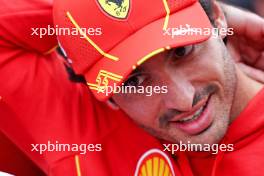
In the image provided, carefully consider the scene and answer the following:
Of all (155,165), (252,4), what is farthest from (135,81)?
(252,4)

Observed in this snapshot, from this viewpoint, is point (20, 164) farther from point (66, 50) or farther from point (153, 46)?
point (153, 46)

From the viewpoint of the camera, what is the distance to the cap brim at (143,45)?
1.21 m

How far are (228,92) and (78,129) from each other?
358mm

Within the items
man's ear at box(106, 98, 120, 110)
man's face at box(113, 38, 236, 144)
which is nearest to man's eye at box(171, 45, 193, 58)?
man's face at box(113, 38, 236, 144)

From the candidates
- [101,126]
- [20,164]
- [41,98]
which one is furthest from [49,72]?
[20,164]

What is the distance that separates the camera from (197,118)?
1300 millimetres

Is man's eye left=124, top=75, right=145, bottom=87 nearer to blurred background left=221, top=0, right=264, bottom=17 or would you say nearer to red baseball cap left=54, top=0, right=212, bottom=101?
red baseball cap left=54, top=0, right=212, bottom=101

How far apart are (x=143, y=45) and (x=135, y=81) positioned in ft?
0.35

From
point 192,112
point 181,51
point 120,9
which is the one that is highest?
point 120,9

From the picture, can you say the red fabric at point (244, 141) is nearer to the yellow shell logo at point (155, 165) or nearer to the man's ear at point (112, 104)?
the yellow shell logo at point (155, 165)

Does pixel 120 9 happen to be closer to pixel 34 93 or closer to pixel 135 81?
pixel 135 81

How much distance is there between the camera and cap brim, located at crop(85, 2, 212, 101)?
3.96 feet

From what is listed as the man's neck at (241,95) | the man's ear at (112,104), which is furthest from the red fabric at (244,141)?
the man's ear at (112,104)

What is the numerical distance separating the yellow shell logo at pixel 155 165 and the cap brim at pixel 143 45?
24 cm
